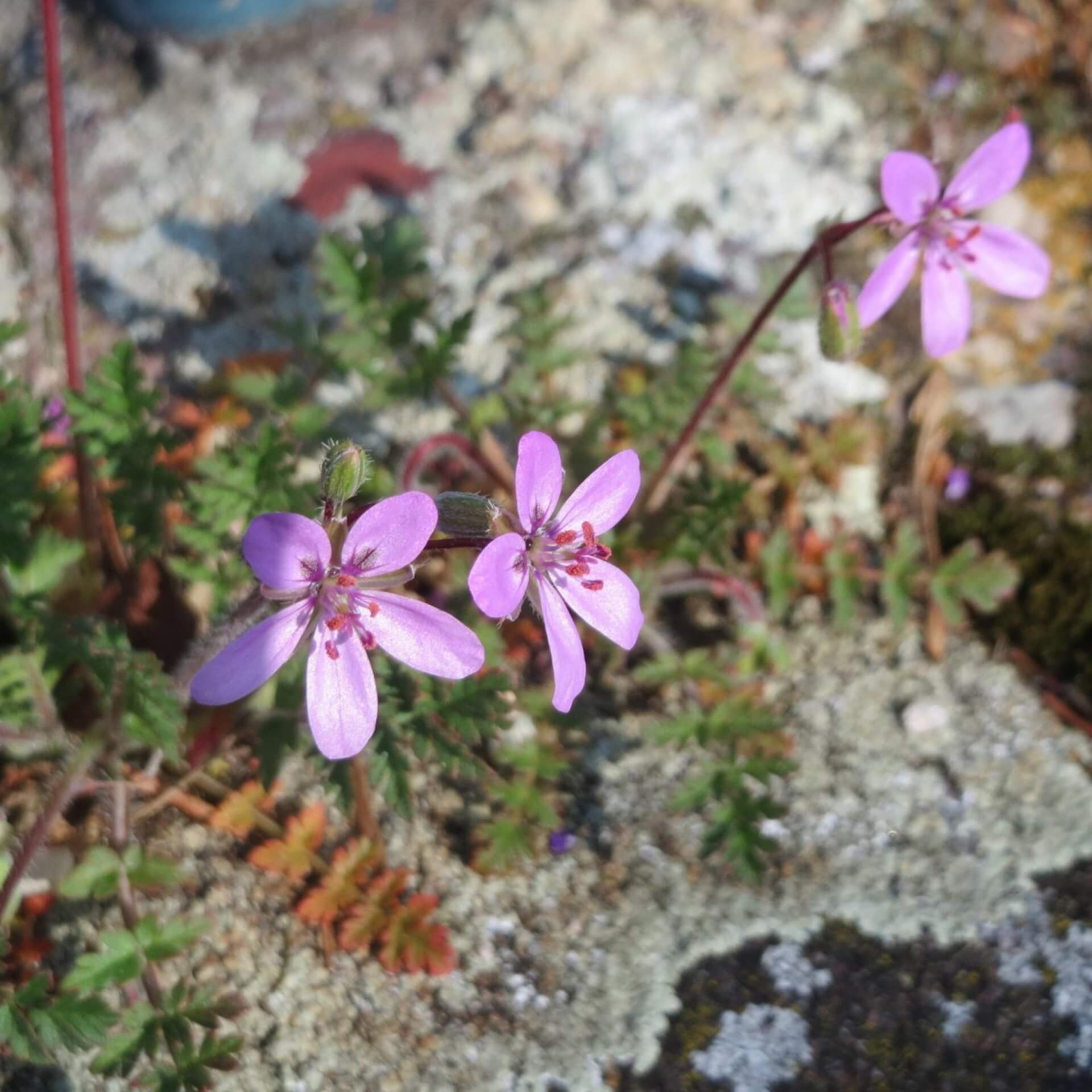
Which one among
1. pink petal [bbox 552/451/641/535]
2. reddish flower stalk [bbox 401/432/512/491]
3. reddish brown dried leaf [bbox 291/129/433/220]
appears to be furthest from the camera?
reddish brown dried leaf [bbox 291/129/433/220]

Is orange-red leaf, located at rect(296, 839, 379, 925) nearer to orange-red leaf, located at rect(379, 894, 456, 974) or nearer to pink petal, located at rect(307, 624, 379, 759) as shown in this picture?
orange-red leaf, located at rect(379, 894, 456, 974)

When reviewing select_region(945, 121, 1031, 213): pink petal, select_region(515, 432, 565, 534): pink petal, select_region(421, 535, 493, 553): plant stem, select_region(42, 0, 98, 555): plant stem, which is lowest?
select_region(421, 535, 493, 553): plant stem

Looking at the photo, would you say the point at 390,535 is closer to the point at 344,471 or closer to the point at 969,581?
the point at 344,471

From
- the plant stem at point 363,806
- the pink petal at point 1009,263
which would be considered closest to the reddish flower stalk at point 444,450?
the plant stem at point 363,806

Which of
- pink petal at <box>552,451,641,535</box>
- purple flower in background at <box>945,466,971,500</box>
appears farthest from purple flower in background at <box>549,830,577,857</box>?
purple flower in background at <box>945,466,971,500</box>

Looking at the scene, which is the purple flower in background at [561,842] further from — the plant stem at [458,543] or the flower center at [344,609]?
the plant stem at [458,543]

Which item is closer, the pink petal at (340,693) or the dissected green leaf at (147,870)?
the pink petal at (340,693)

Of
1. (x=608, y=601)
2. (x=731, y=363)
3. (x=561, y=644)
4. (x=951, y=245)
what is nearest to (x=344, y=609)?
(x=561, y=644)

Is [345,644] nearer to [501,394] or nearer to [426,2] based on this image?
[501,394]
